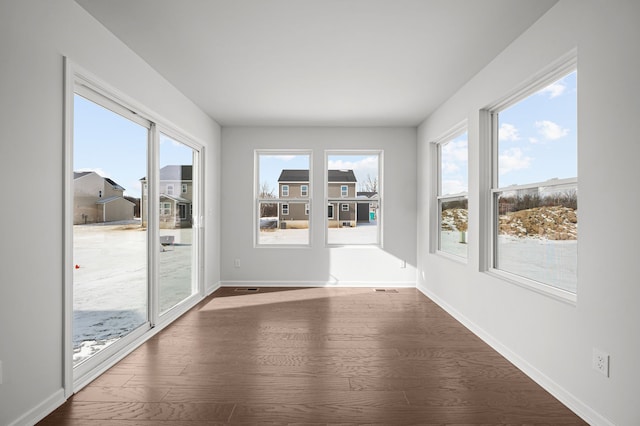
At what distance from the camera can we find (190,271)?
466 centimetres

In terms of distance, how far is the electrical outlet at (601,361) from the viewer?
1.96 meters

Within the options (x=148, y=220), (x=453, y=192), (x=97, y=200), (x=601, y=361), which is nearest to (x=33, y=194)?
(x=97, y=200)

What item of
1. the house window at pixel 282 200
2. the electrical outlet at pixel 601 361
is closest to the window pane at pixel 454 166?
the house window at pixel 282 200

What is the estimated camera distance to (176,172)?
418 centimetres

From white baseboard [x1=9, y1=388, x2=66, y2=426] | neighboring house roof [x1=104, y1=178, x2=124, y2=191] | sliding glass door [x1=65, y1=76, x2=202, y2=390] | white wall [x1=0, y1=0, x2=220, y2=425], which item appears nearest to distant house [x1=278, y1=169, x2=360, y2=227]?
sliding glass door [x1=65, y1=76, x2=202, y2=390]

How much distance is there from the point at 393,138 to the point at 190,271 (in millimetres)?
3585

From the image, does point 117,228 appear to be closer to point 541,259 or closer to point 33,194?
point 33,194

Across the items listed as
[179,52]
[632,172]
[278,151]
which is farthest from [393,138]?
[632,172]

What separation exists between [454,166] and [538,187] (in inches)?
69.6

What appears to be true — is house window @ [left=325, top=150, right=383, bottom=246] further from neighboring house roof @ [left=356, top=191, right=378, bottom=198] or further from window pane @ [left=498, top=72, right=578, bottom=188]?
window pane @ [left=498, top=72, right=578, bottom=188]

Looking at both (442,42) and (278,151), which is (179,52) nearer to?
(442,42)

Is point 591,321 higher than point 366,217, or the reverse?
point 366,217

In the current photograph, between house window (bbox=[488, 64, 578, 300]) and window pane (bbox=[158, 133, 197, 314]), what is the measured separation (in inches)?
131

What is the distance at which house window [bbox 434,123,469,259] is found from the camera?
4.17m
